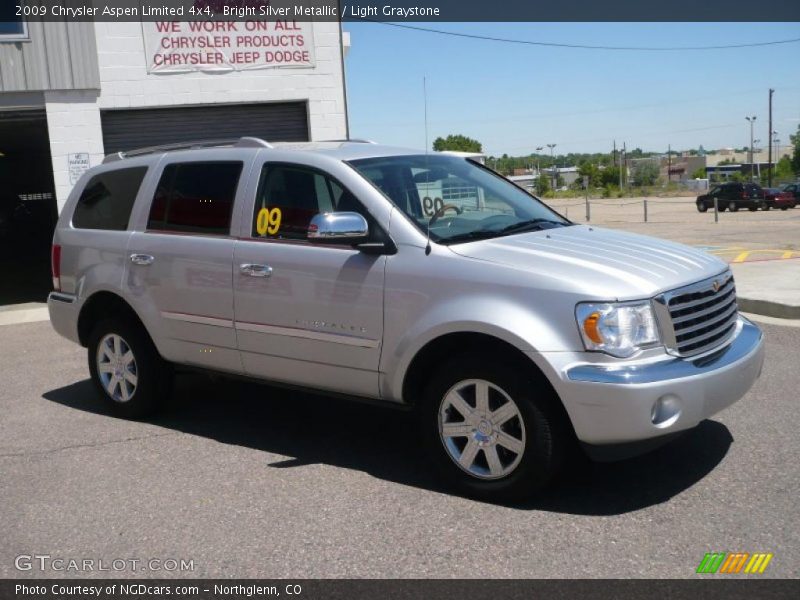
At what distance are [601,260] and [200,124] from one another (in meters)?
10.9

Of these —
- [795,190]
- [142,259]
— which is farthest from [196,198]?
[795,190]

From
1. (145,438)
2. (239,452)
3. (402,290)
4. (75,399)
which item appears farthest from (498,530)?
(75,399)

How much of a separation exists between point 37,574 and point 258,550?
0.98 metres

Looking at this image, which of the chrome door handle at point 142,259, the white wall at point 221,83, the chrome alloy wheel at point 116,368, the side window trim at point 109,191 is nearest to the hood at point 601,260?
the chrome door handle at point 142,259

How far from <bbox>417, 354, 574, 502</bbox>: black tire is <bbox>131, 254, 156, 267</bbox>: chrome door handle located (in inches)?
96.6

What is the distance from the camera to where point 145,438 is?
598 cm

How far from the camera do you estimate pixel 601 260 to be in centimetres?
452

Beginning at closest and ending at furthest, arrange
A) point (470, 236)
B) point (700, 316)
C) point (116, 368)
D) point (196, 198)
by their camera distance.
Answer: point (700, 316)
point (470, 236)
point (196, 198)
point (116, 368)

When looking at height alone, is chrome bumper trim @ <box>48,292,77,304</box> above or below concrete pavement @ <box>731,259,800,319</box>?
above

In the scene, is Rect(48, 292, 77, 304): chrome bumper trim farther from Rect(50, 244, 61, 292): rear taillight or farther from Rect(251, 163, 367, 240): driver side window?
Rect(251, 163, 367, 240): driver side window

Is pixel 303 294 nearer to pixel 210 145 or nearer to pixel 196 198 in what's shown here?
pixel 196 198

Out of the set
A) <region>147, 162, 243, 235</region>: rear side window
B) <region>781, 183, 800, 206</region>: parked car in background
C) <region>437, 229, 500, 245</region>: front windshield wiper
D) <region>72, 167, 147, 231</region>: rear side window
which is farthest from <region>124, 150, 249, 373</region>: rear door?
<region>781, 183, 800, 206</region>: parked car in background

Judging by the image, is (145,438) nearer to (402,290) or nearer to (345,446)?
(345,446)
